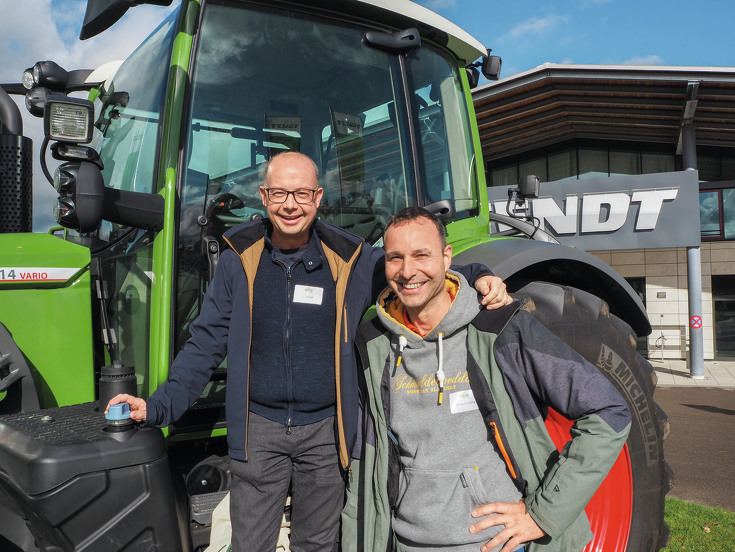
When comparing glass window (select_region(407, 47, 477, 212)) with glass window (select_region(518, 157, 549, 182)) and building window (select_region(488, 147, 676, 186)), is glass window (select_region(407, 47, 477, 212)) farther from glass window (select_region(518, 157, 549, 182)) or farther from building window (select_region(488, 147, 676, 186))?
glass window (select_region(518, 157, 549, 182))

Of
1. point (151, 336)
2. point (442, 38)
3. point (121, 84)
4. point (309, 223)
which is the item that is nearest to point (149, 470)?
point (151, 336)

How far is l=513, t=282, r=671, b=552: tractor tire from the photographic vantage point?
8.23 ft

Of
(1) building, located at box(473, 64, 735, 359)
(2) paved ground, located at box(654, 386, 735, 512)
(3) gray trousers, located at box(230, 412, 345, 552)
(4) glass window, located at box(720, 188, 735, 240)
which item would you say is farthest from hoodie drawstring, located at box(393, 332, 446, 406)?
(4) glass window, located at box(720, 188, 735, 240)

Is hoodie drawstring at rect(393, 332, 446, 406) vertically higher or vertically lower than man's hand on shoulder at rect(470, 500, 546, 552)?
higher

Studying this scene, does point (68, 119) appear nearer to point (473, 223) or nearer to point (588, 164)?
point (473, 223)

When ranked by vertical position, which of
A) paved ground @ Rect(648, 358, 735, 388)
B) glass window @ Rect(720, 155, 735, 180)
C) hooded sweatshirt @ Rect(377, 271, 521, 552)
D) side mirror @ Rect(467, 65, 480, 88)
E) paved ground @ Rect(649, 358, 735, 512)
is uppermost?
glass window @ Rect(720, 155, 735, 180)

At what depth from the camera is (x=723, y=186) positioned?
1503 cm

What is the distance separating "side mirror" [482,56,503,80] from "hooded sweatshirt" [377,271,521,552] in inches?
80.9

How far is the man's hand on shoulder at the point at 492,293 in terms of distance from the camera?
1.79 m

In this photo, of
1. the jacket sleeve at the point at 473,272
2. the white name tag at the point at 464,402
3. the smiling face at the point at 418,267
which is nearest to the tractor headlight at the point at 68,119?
the smiling face at the point at 418,267

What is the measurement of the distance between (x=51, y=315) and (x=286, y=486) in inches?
51.2

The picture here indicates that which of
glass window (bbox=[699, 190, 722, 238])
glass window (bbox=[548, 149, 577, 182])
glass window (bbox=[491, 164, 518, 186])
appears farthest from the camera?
glass window (bbox=[491, 164, 518, 186])

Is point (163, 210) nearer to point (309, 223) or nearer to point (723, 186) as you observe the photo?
point (309, 223)

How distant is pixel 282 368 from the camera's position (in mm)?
2012
